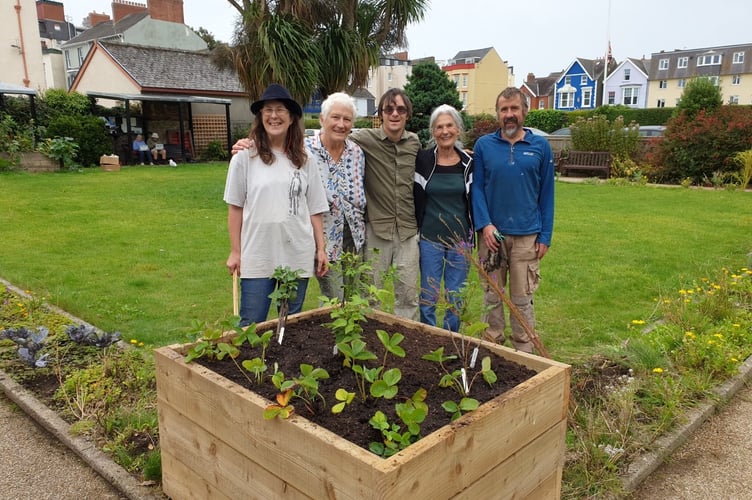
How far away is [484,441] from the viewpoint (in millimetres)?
1874

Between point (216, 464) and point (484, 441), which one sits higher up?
point (484, 441)

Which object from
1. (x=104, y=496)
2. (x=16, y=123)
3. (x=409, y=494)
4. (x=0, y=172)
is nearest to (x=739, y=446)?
(x=409, y=494)

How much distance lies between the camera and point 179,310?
5.10 m

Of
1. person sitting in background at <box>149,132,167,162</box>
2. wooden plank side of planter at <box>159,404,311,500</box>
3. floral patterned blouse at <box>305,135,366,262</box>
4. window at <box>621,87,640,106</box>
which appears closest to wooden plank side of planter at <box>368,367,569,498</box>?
wooden plank side of planter at <box>159,404,311,500</box>

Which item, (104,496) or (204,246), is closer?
(104,496)

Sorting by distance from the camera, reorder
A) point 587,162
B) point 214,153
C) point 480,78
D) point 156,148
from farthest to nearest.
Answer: point 480,78, point 214,153, point 156,148, point 587,162

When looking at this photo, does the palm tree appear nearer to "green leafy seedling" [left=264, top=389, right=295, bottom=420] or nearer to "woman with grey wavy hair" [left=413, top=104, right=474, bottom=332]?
"woman with grey wavy hair" [left=413, top=104, right=474, bottom=332]

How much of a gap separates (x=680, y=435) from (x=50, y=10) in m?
59.5

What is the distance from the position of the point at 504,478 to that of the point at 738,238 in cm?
799

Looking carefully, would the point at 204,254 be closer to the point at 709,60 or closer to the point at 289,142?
the point at 289,142

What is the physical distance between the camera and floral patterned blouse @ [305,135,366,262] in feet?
11.2

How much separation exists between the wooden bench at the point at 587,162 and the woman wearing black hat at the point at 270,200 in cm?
1622

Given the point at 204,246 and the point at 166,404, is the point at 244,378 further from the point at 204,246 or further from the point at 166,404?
the point at 204,246

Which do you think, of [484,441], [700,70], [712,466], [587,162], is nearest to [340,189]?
[484,441]
